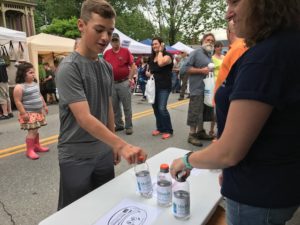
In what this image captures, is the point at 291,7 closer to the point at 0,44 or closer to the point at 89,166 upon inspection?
the point at 89,166

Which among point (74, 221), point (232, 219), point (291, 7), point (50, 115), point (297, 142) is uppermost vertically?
point (291, 7)

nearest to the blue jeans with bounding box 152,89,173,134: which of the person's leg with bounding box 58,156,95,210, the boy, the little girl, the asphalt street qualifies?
the asphalt street

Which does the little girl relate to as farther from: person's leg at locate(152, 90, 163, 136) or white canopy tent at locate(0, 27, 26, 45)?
white canopy tent at locate(0, 27, 26, 45)

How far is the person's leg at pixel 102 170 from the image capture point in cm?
205

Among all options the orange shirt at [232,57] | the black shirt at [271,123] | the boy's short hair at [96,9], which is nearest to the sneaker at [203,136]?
the orange shirt at [232,57]

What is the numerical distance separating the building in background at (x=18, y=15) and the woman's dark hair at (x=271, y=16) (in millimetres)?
32247

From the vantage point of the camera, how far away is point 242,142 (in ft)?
3.47

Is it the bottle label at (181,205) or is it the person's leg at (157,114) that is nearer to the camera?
the bottle label at (181,205)

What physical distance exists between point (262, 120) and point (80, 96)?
1111mm

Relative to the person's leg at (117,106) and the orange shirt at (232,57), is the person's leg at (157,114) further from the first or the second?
the orange shirt at (232,57)

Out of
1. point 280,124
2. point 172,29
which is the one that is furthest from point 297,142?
point 172,29

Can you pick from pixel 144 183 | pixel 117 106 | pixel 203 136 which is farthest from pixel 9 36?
pixel 144 183

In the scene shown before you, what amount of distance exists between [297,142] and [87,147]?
128 centimetres

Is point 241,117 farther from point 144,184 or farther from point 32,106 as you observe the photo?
point 32,106
